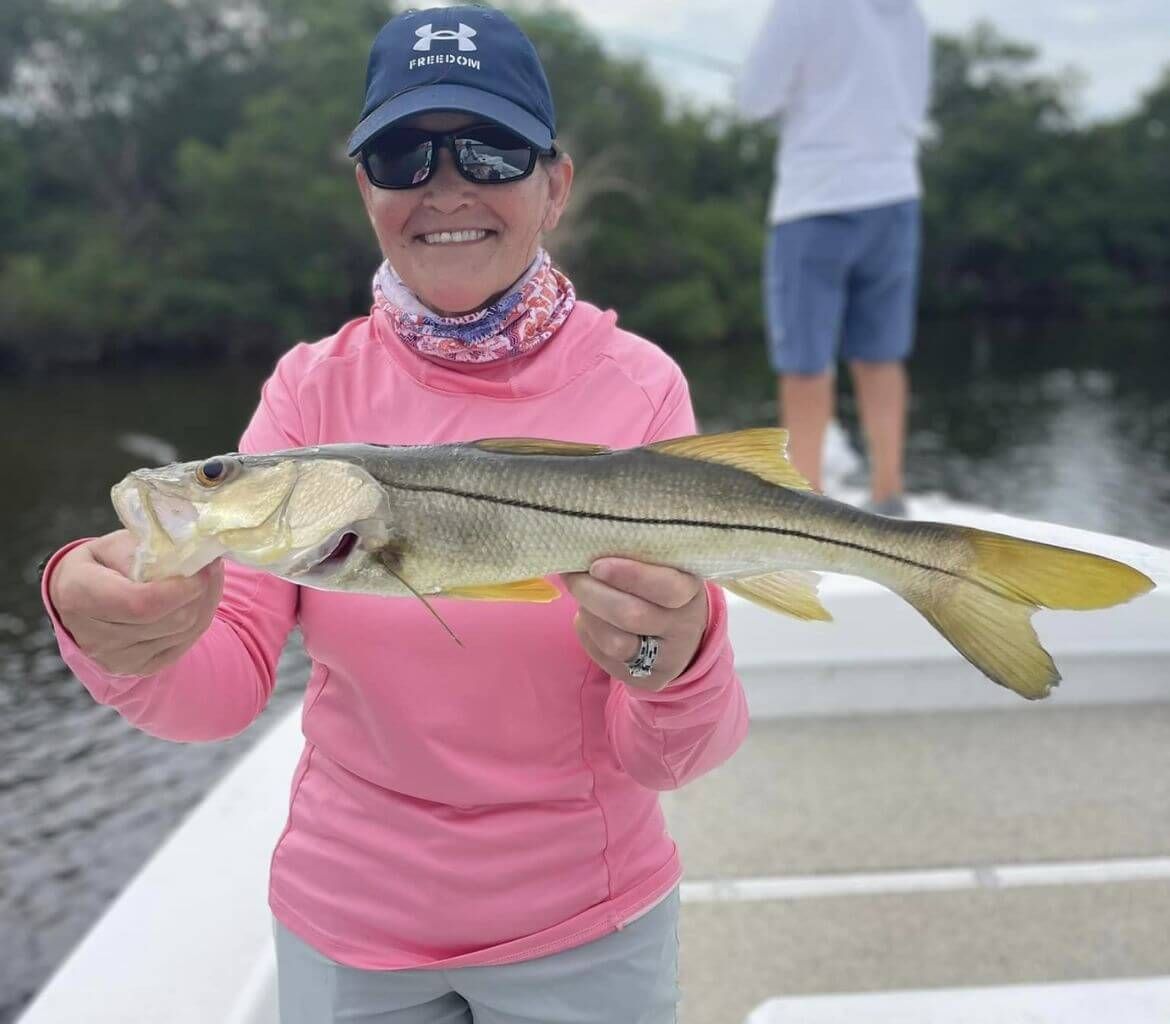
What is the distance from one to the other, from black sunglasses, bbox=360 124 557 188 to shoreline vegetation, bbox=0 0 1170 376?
2701 centimetres

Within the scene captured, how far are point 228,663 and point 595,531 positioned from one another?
0.66 m

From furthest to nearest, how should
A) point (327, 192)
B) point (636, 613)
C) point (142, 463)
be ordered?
1. point (327, 192)
2. point (142, 463)
3. point (636, 613)

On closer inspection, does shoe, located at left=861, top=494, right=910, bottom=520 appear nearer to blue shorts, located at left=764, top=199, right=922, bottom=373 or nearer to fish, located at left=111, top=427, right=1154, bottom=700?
blue shorts, located at left=764, top=199, right=922, bottom=373

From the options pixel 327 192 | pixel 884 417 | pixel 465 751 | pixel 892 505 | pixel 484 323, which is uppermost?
pixel 484 323

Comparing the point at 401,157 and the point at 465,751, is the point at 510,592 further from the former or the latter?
the point at 401,157

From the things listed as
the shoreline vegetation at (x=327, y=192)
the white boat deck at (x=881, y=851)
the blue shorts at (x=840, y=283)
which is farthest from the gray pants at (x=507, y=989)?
the shoreline vegetation at (x=327, y=192)

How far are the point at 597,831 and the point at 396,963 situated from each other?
38 cm

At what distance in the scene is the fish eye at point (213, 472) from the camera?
1.49m

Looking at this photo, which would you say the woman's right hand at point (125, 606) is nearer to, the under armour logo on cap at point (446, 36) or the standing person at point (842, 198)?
the under armour logo on cap at point (446, 36)

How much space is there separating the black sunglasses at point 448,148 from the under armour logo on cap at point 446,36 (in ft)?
0.50

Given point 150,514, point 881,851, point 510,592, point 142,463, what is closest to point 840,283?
point 881,851

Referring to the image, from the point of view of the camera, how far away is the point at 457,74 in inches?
68.9

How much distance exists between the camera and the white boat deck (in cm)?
227

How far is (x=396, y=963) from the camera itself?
66.3 inches
